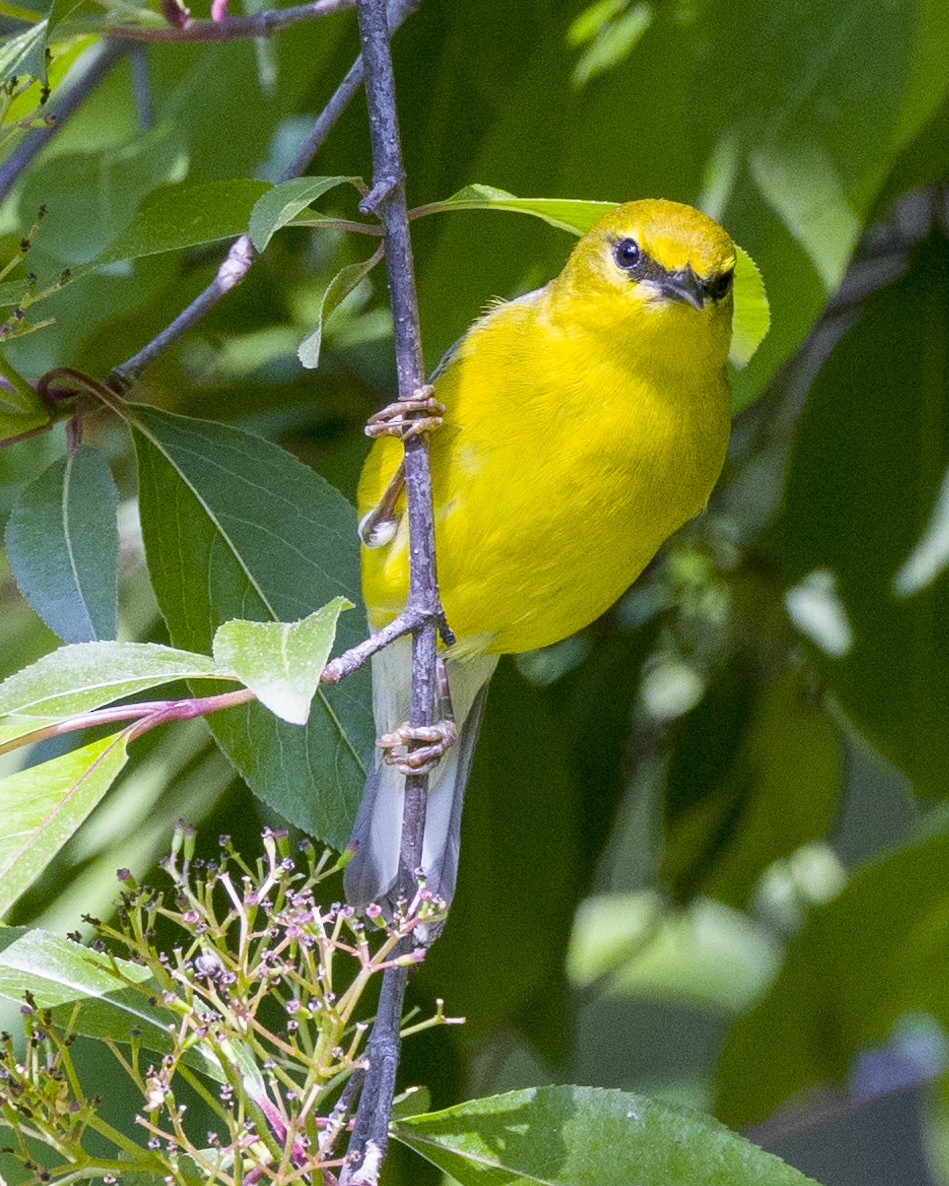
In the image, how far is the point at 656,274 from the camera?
2025 millimetres

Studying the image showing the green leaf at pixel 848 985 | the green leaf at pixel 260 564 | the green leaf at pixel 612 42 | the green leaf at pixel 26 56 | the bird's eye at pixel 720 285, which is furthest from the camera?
the green leaf at pixel 848 985

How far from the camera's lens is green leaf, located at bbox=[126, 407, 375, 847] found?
1780mm

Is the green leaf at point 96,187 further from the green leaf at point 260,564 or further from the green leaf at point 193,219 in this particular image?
the green leaf at point 193,219

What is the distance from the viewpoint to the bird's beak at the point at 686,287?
1977 mm

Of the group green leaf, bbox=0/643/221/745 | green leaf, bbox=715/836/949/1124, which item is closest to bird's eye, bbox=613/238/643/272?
green leaf, bbox=0/643/221/745

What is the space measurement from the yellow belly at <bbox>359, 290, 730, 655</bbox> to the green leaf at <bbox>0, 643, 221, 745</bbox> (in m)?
0.79

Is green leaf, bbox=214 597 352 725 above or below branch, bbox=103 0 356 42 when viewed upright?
below

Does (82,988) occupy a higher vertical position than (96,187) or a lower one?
lower

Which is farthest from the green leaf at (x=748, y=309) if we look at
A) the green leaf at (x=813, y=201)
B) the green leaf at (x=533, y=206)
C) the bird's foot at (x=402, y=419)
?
the bird's foot at (x=402, y=419)

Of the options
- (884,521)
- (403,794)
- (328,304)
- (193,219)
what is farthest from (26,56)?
(884,521)

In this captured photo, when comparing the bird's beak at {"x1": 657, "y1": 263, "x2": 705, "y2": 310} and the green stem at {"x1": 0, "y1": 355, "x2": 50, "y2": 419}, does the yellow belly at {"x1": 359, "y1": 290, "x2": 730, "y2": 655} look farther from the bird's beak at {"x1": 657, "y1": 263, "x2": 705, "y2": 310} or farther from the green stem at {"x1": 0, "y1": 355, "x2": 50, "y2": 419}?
the green stem at {"x1": 0, "y1": 355, "x2": 50, "y2": 419}

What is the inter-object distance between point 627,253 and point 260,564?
2.11 ft

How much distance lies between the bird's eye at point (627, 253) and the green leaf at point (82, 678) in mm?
986

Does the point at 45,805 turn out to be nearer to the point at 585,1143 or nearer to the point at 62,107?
the point at 585,1143
